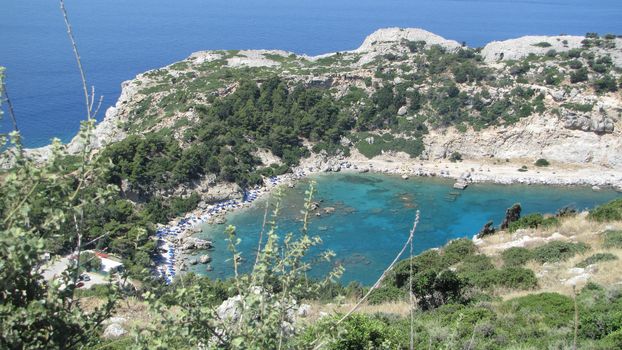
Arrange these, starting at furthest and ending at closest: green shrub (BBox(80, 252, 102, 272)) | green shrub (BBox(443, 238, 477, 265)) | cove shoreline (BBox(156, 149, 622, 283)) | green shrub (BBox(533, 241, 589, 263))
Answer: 1. cove shoreline (BBox(156, 149, 622, 283))
2. green shrub (BBox(443, 238, 477, 265))
3. green shrub (BBox(533, 241, 589, 263))
4. green shrub (BBox(80, 252, 102, 272))

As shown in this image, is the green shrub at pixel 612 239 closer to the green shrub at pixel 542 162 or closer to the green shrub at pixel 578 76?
the green shrub at pixel 542 162

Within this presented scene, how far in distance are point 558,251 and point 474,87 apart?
42.0 metres

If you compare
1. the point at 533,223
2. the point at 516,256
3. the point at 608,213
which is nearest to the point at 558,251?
the point at 516,256

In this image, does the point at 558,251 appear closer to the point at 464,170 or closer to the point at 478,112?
the point at 464,170

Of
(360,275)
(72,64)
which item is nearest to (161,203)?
(360,275)

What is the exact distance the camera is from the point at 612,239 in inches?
729

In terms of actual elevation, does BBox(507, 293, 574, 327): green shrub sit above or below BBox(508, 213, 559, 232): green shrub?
above

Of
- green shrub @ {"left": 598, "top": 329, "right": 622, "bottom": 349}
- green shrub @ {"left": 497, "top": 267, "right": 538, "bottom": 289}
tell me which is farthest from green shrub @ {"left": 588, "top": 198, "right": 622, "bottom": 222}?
green shrub @ {"left": 598, "top": 329, "right": 622, "bottom": 349}

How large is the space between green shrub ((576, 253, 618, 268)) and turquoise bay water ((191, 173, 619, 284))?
16.1 meters

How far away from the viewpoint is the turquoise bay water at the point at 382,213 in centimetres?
3497

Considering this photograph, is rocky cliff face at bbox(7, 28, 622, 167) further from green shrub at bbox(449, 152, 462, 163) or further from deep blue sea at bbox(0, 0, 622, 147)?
deep blue sea at bbox(0, 0, 622, 147)

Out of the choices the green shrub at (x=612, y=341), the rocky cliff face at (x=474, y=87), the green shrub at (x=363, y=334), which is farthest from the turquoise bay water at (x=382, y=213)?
the green shrub at (x=612, y=341)

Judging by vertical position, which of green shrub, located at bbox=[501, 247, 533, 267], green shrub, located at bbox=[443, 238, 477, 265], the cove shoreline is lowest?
the cove shoreline

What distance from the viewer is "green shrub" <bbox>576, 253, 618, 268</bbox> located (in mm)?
16278
